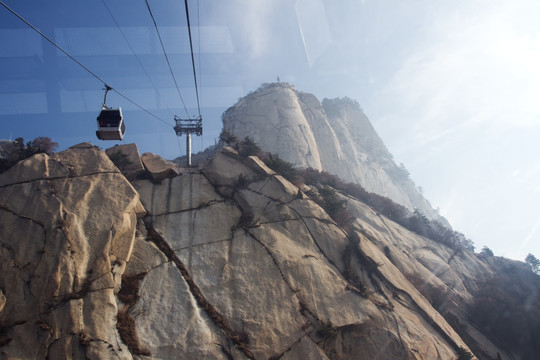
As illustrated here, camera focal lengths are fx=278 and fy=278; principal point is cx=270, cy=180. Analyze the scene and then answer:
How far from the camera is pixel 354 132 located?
7906cm

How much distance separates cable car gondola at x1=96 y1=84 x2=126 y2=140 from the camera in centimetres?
1212

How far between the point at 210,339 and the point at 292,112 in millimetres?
42035

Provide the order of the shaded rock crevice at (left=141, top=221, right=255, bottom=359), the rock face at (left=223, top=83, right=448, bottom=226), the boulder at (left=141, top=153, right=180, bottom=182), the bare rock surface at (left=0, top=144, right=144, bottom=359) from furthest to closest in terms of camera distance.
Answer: the rock face at (left=223, top=83, right=448, bottom=226) → the boulder at (left=141, top=153, right=180, bottom=182) → the shaded rock crevice at (left=141, top=221, right=255, bottom=359) → the bare rock surface at (left=0, top=144, right=144, bottom=359)

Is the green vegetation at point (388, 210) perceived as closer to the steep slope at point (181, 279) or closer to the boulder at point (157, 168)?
the steep slope at point (181, 279)

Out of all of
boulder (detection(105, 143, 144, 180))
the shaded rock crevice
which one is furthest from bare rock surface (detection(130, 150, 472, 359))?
boulder (detection(105, 143, 144, 180))

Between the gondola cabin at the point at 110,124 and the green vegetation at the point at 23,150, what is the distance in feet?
17.0

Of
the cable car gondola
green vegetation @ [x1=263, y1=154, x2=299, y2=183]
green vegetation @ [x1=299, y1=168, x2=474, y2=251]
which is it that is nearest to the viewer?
the cable car gondola

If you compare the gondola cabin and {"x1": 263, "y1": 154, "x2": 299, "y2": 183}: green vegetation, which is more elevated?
the gondola cabin

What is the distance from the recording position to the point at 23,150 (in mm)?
→ 14523

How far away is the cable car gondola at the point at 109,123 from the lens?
12125mm

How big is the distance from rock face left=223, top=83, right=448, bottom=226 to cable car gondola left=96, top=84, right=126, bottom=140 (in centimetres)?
2976

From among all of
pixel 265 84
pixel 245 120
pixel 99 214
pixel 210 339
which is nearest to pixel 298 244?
pixel 210 339

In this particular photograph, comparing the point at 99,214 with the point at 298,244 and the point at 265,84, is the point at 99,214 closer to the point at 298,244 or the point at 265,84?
Answer: the point at 298,244

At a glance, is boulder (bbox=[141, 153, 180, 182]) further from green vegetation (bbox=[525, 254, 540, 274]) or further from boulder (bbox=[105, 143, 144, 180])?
green vegetation (bbox=[525, 254, 540, 274])
